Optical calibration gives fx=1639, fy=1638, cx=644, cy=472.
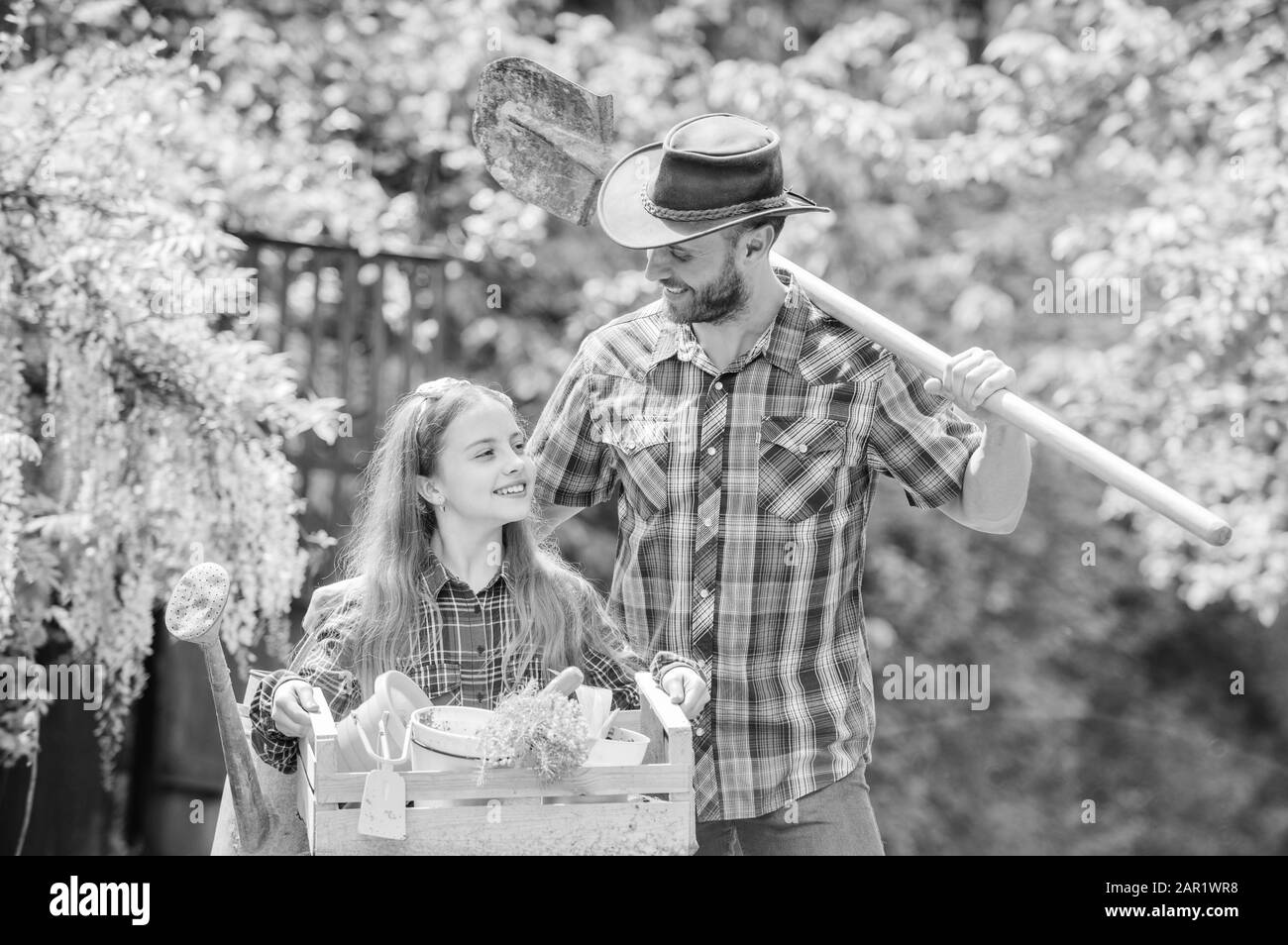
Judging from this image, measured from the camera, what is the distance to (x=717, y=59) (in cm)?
726

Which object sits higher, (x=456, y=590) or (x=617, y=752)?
(x=456, y=590)

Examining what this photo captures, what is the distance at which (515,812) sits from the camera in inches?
81.1

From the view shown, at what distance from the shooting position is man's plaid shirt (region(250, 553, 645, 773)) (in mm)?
2346

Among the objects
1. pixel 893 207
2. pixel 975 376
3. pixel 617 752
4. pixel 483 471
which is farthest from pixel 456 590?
pixel 893 207

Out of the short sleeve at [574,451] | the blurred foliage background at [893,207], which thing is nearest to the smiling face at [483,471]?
the short sleeve at [574,451]

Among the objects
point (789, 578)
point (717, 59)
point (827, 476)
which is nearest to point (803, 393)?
A: point (827, 476)

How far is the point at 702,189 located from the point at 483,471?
1.81 ft

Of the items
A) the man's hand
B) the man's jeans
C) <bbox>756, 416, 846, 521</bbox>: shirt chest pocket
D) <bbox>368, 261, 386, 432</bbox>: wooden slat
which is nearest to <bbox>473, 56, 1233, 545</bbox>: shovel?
Answer: <bbox>756, 416, 846, 521</bbox>: shirt chest pocket

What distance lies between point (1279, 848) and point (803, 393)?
7.06m

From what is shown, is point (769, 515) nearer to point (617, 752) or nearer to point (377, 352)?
point (617, 752)

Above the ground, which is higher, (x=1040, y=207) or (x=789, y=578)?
(x=1040, y=207)

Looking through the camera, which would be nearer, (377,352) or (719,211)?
(719,211)

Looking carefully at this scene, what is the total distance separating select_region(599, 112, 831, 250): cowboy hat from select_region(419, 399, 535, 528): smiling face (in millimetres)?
339
